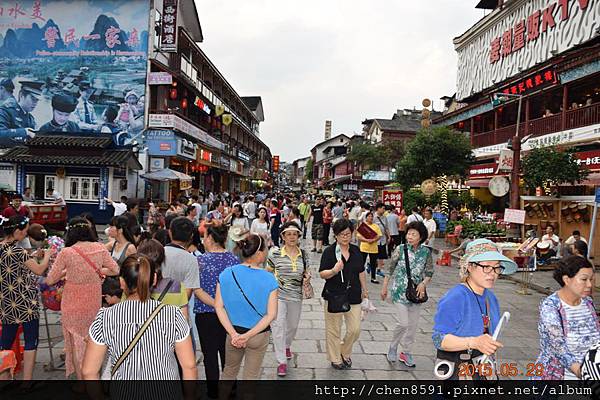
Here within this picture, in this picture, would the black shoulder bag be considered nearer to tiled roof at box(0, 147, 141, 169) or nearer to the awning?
tiled roof at box(0, 147, 141, 169)

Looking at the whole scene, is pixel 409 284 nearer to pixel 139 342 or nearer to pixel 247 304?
pixel 247 304

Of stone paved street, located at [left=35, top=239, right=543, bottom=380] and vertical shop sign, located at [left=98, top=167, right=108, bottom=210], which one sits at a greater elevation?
vertical shop sign, located at [left=98, top=167, right=108, bottom=210]

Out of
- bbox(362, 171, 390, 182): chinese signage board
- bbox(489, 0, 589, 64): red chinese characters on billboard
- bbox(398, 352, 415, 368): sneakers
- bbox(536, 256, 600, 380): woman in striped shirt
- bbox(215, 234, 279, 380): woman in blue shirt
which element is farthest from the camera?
bbox(362, 171, 390, 182): chinese signage board

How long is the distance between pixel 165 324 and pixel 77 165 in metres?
21.6

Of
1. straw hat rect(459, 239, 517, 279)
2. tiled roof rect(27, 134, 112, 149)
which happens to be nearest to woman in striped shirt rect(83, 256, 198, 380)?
straw hat rect(459, 239, 517, 279)

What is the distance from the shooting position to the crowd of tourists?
266 centimetres

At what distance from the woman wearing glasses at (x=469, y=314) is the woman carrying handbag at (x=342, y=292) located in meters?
2.03

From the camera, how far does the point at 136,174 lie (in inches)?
953

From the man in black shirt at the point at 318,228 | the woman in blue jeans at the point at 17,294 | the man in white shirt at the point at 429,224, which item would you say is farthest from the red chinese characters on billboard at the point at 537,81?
the woman in blue jeans at the point at 17,294

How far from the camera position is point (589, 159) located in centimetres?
1527

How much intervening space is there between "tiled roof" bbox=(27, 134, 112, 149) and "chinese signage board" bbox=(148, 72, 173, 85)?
381 cm

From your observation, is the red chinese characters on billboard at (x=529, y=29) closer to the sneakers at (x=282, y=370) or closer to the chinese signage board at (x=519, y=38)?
the chinese signage board at (x=519, y=38)

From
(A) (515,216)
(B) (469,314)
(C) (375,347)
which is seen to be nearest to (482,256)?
(B) (469,314)

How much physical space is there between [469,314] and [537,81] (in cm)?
1910
